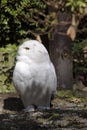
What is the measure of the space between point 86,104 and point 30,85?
4.64ft

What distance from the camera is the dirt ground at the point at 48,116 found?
21.0 feet

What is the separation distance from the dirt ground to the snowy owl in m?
0.29

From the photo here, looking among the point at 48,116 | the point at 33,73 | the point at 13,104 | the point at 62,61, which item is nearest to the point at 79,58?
the point at 62,61

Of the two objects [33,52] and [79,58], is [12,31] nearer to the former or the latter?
[79,58]

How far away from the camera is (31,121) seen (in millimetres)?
6770

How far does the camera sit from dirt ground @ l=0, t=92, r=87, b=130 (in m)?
6.40

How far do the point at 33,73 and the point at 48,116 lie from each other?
0.72 m

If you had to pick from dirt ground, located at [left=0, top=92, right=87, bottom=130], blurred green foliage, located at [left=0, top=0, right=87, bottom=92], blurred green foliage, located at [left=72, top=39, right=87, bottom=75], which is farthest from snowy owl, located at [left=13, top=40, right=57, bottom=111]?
blurred green foliage, located at [left=72, top=39, right=87, bottom=75]

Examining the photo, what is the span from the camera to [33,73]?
7.40m

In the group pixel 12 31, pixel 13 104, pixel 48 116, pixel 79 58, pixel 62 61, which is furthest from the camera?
pixel 12 31

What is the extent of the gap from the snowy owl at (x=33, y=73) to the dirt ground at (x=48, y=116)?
29 centimetres

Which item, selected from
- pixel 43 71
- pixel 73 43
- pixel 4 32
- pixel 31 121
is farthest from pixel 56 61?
pixel 31 121

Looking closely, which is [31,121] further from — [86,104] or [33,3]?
[33,3]

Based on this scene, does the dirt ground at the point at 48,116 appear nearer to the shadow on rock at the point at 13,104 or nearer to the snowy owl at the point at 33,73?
the shadow on rock at the point at 13,104
